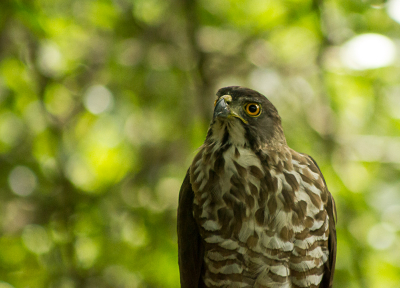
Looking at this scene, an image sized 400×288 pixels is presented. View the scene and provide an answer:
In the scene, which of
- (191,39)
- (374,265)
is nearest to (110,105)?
(191,39)

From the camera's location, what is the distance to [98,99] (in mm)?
4594

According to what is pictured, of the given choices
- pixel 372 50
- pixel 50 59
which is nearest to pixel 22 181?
pixel 50 59

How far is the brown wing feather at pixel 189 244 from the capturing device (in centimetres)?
261

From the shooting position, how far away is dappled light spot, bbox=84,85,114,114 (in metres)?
4.49

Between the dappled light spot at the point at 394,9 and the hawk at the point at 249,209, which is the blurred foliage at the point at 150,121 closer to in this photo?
the dappled light spot at the point at 394,9

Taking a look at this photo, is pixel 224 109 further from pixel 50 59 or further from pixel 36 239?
pixel 36 239

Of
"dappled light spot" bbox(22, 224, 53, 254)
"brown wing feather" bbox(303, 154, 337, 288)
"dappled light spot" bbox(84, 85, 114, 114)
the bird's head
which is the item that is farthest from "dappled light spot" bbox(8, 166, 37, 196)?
"brown wing feather" bbox(303, 154, 337, 288)

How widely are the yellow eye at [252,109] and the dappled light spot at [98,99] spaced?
95.9 inches

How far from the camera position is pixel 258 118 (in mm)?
2559

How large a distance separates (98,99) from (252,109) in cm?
256

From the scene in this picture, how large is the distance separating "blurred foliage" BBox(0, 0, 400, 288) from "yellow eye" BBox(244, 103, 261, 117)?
1.16m

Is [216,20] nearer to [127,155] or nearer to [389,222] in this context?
[127,155]

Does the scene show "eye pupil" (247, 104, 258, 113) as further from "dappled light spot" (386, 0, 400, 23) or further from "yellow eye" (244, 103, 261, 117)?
"dappled light spot" (386, 0, 400, 23)

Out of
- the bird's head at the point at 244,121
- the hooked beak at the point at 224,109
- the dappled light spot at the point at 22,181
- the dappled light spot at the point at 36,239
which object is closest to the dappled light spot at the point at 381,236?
the bird's head at the point at 244,121
